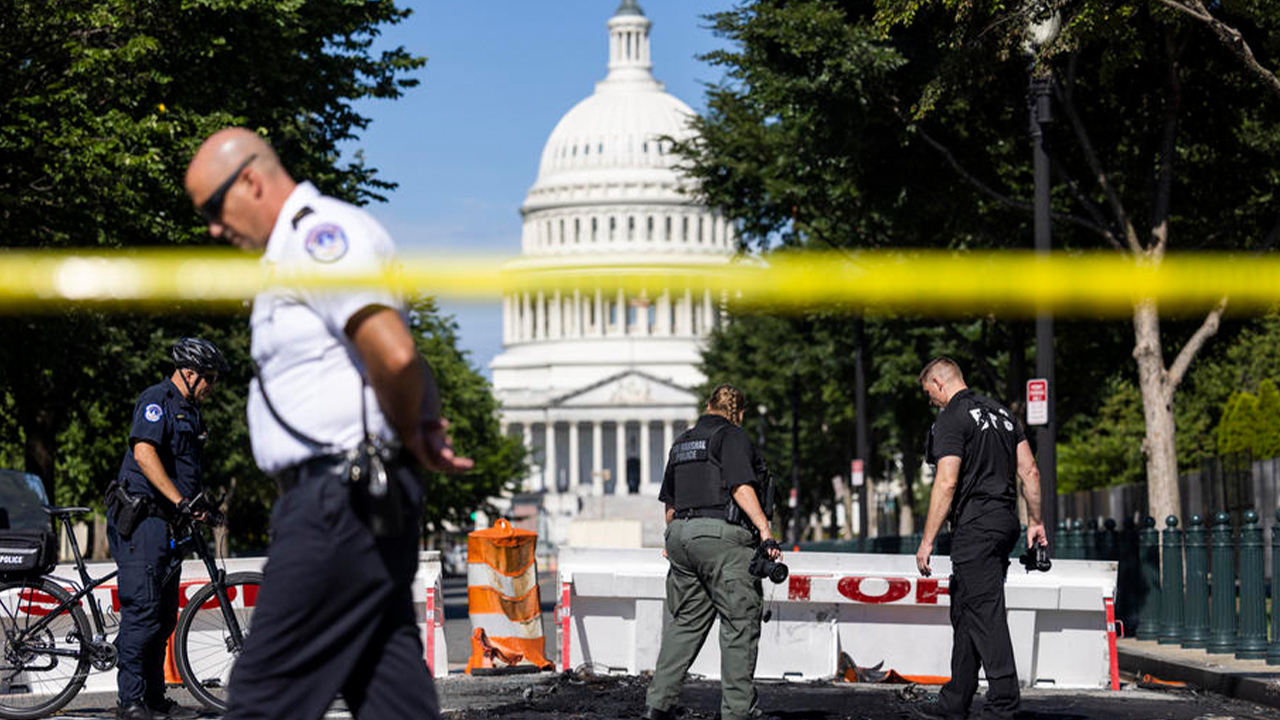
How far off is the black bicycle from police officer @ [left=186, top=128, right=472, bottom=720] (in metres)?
5.75

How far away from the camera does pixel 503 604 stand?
15.2 meters

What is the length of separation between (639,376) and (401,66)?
458ft

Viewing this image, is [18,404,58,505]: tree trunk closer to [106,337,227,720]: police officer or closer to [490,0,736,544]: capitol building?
[106,337,227,720]: police officer

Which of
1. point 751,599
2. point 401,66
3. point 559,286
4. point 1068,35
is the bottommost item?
point 751,599

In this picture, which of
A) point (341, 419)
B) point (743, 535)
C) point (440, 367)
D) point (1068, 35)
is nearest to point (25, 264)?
point (1068, 35)

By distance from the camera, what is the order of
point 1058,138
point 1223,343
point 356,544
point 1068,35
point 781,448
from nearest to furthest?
point 356,544 < point 1068,35 < point 1058,138 < point 1223,343 < point 781,448

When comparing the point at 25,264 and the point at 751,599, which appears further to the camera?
the point at 25,264

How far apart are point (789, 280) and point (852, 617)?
5.08m

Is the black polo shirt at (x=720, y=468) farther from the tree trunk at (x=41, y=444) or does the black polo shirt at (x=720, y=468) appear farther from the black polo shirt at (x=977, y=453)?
the tree trunk at (x=41, y=444)

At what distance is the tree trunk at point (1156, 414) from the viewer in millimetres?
22562

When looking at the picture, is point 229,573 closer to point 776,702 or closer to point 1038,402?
point 776,702

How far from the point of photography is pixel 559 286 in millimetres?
8414

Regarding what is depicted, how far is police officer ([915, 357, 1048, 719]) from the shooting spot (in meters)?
10.3

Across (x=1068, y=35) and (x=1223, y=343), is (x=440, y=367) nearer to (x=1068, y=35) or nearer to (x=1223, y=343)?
(x=1223, y=343)
